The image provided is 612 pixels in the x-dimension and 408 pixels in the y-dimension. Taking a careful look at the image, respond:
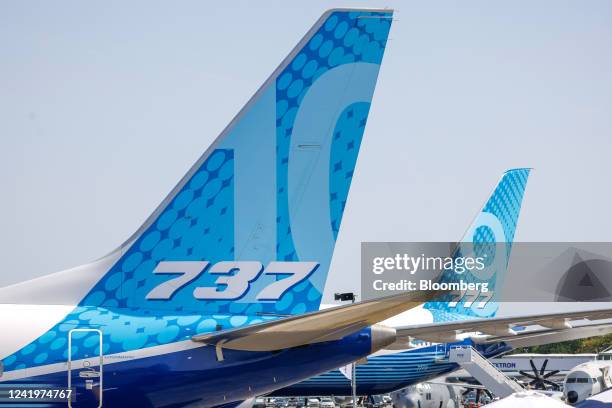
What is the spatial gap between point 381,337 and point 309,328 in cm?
142

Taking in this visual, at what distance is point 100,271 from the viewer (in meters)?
13.6

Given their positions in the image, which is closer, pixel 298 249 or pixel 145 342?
pixel 145 342

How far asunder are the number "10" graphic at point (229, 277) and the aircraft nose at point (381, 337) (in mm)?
1190

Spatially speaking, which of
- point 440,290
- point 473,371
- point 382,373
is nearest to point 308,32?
point 440,290

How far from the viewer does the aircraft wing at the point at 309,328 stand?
38.1 ft

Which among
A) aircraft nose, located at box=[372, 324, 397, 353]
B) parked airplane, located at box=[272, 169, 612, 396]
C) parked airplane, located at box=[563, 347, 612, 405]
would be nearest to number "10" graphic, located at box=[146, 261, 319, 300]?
aircraft nose, located at box=[372, 324, 397, 353]

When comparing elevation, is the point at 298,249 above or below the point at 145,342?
above

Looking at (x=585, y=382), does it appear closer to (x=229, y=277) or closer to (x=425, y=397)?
(x=425, y=397)

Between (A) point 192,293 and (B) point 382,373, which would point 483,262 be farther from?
(A) point 192,293

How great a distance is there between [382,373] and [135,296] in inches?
1169

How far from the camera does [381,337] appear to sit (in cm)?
1334

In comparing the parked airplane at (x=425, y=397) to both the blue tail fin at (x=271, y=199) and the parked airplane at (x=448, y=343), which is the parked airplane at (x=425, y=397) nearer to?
the parked airplane at (x=448, y=343)

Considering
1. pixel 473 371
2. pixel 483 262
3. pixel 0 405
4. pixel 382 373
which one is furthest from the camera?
pixel 483 262

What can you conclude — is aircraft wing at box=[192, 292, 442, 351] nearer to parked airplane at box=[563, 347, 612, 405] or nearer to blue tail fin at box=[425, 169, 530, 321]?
blue tail fin at box=[425, 169, 530, 321]
